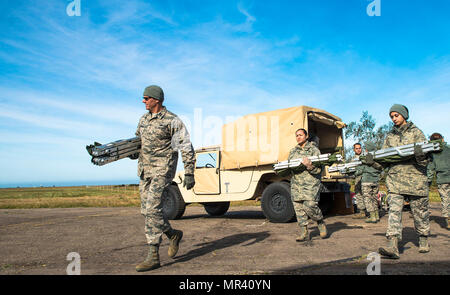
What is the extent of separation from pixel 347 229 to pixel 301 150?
87.4 inches

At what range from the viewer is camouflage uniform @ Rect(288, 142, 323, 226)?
5473 millimetres

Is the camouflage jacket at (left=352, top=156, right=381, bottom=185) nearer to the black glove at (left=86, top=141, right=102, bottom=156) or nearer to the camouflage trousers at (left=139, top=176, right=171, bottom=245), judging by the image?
the camouflage trousers at (left=139, top=176, right=171, bottom=245)

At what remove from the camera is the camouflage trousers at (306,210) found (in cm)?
548

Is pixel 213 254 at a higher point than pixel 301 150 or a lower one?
lower

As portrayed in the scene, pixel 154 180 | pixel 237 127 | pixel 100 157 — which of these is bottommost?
pixel 154 180

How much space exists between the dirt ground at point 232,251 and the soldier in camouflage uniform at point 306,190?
1.12 feet

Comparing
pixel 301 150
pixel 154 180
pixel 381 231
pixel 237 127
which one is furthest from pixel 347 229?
pixel 154 180

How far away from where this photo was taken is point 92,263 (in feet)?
14.2

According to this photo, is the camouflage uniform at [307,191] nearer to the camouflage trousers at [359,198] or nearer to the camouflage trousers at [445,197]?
the camouflage trousers at [445,197]

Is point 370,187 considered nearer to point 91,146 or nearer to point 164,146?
point 164,146

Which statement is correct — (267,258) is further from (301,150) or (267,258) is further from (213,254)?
(301,150)

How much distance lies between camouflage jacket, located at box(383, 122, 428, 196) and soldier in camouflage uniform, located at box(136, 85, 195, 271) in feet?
8.76
